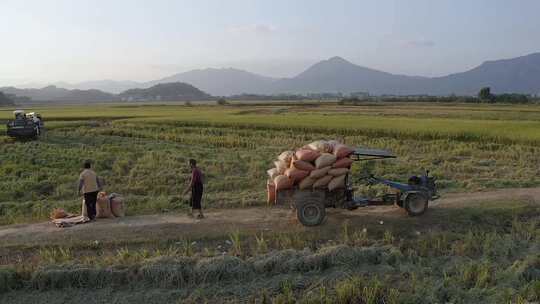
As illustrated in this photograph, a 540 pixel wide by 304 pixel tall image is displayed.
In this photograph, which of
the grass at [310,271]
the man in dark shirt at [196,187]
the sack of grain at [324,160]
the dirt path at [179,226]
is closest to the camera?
the grass at [310,271]

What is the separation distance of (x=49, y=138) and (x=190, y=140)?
10.1 m

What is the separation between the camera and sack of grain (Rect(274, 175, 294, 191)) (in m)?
10.5

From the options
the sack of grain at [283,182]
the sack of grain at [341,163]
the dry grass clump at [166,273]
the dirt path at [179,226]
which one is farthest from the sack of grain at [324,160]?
the dry grass clump at [166,273]

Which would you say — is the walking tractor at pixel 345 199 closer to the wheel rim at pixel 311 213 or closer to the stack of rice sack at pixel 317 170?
the wheel rim at pixel 311 213

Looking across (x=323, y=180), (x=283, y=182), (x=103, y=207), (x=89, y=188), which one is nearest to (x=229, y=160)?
(x=103, y=207)

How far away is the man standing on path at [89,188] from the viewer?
11.4m

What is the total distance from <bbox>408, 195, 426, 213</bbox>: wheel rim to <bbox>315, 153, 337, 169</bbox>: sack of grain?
218cm

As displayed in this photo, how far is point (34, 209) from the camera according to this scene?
1355 cm

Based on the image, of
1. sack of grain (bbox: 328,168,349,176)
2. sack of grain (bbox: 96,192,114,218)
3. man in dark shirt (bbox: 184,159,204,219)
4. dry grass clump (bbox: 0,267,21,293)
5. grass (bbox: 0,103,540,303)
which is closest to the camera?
grass (bbox: 0,103,540,303)

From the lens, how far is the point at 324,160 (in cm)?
1025

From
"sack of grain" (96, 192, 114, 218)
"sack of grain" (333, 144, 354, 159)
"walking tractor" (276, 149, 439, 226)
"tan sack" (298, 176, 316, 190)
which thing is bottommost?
"sack of grain" (96, 192, 114, 218)

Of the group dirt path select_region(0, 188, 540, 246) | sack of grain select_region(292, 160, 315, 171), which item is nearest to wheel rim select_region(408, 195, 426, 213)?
dirt path select_region(0, 188, 540, 246)

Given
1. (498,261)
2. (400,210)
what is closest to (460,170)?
(400,210)

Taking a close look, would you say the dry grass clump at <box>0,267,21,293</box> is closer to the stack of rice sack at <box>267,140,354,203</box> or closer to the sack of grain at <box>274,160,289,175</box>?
the stack of rice sack at <box>267,140,354,203</box>
